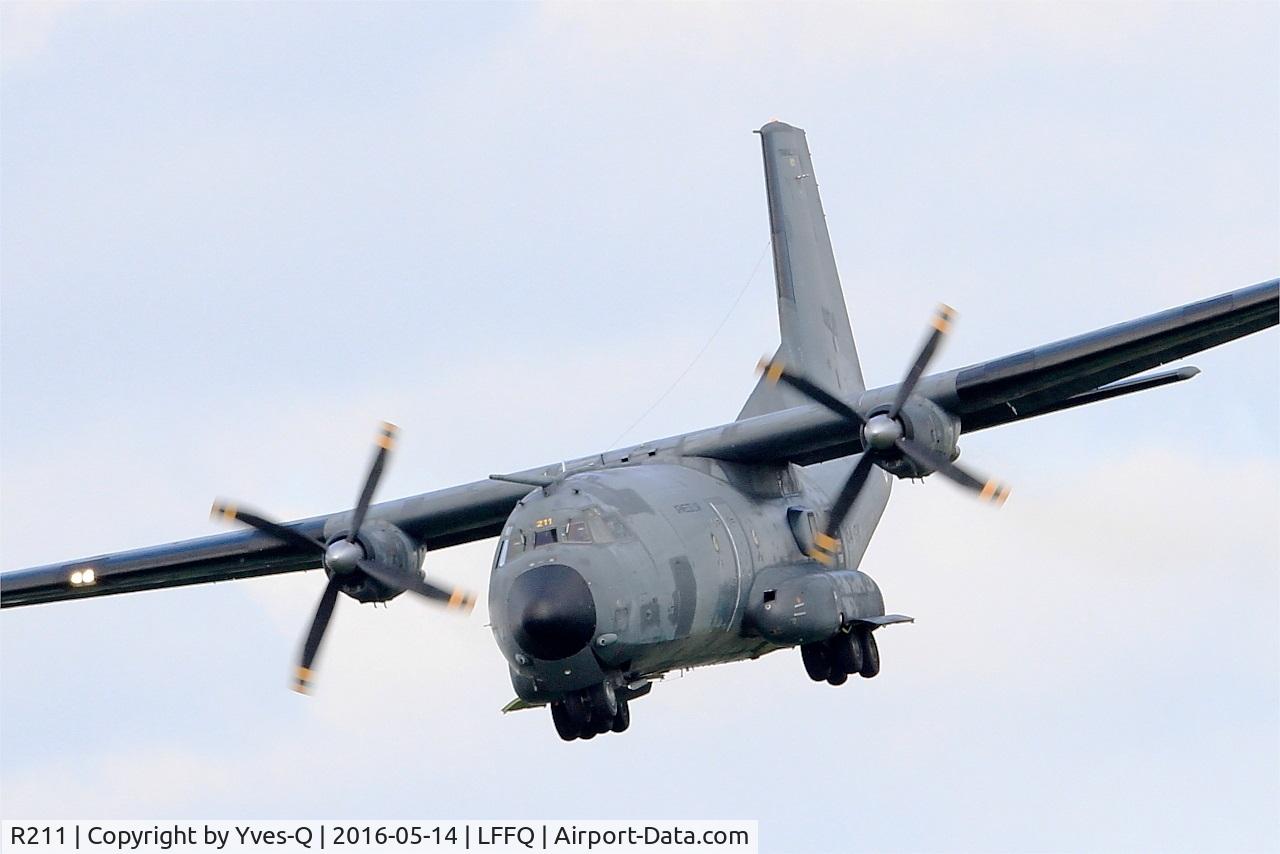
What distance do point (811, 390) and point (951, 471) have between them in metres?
2.29

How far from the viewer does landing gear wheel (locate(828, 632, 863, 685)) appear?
35.0 m

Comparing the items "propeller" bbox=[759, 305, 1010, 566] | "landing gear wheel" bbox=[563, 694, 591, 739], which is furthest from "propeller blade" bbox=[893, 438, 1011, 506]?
"landing gear wheel" bbox=[563, 694, 591, 739]

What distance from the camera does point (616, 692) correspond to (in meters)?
31.7

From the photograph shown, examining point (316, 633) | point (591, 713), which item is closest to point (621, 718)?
point (591, 713)

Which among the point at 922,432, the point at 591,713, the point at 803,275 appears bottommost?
the point at 591,713

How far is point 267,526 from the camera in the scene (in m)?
34.8

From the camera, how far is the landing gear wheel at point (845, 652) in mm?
34969

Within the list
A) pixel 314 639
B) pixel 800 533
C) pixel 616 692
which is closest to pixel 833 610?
pixel 800 533

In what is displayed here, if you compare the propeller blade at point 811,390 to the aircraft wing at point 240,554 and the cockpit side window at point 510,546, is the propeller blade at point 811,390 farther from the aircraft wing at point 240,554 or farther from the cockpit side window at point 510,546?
the aircraft wing at point 240,554

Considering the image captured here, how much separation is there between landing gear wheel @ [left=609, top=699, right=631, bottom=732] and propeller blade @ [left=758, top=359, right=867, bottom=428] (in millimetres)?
5029

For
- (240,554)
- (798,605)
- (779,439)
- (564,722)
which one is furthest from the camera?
(240,554)

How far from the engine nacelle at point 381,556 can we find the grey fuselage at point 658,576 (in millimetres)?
3925

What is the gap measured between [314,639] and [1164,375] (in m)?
13.5

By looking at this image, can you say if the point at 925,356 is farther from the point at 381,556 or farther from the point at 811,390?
the point at 381,556
